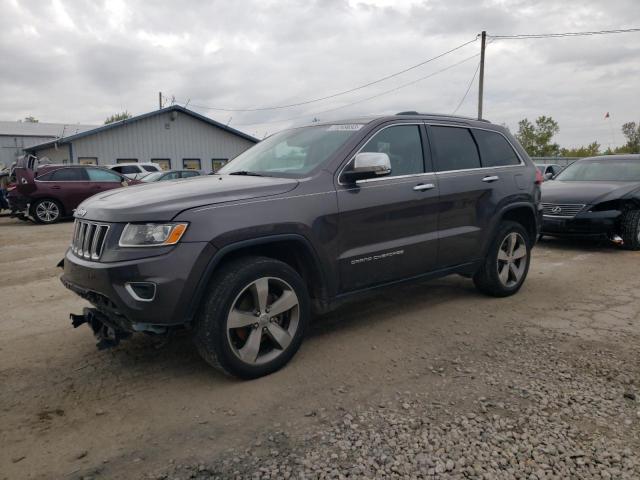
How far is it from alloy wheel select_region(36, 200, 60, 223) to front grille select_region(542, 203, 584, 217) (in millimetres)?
12057

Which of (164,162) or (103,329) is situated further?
(164,162)

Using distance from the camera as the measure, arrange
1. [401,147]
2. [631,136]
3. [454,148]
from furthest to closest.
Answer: [631,136] → [454,148] → [401,147]

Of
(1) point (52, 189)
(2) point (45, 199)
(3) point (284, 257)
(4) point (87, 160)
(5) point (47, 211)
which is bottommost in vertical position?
(5) point (47, 211)

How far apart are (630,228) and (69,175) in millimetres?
13341

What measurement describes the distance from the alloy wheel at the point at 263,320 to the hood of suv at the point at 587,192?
6276mm

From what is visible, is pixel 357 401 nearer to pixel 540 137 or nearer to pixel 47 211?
pixel 47 211

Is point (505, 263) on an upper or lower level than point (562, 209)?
lower

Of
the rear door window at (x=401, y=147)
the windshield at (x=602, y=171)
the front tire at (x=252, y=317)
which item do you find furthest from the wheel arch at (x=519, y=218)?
the windshield at (x=602, y=171)

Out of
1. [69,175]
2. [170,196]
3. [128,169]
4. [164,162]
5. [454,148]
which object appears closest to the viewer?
[170,196]

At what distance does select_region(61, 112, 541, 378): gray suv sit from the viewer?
111 inches

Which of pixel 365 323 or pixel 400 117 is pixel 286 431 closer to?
pixel 365 323

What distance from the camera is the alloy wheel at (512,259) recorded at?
491cm

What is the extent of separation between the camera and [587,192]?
25.6ft

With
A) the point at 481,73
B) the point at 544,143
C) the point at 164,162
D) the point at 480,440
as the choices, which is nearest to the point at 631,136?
the point at 544,143
